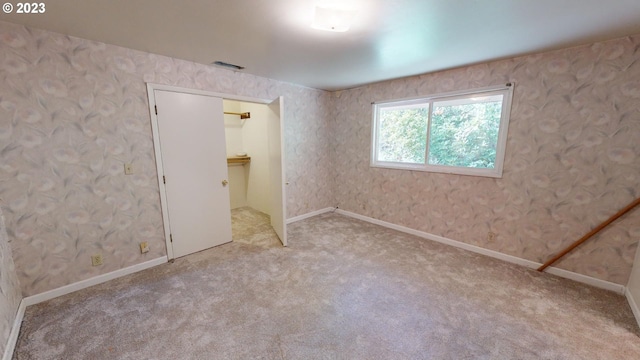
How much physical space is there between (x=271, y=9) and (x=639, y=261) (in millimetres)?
3514

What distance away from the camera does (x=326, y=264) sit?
8.87ft

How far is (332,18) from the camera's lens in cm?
161

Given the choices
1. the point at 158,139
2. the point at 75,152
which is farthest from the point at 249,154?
the point at 75,152

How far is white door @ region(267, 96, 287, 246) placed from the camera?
302 centimetres

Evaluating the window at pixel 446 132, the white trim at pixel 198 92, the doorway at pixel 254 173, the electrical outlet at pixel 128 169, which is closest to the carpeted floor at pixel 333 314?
the doorway at pixel 254 173

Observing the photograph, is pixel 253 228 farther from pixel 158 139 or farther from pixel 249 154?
pixel 158 139

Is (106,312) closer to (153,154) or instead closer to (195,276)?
(195,276)

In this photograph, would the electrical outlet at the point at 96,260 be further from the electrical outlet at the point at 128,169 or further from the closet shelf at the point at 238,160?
the closet shelf at the point at 238,160

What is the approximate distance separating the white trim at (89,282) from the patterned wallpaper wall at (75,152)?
0.05m

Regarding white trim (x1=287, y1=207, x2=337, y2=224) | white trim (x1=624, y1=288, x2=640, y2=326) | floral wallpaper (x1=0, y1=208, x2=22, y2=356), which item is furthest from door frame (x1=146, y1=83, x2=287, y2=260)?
white trim (x1=624, y1=288, x2=640, y2=326)

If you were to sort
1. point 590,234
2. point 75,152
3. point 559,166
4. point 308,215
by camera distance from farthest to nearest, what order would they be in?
point 308,215, point 559,166, point 590,234, point 75,152

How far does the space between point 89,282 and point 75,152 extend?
124 cm

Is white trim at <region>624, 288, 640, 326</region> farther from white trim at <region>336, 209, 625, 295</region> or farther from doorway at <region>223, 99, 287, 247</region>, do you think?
doorway at <region>223, 99, 287, 247</region>

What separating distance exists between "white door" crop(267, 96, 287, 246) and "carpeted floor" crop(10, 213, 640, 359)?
586 millimetres
